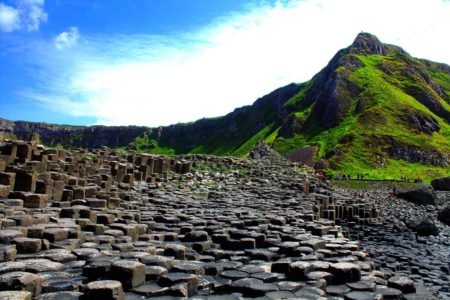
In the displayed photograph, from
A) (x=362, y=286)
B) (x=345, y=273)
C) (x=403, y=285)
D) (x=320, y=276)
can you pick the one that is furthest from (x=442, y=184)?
(x=320, y=276)

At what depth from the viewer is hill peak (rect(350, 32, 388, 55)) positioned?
12406 cm

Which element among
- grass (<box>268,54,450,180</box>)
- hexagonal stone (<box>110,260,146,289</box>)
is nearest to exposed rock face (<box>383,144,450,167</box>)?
grass (<box>268,54,450,180</box>)

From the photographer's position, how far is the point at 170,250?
823 cm

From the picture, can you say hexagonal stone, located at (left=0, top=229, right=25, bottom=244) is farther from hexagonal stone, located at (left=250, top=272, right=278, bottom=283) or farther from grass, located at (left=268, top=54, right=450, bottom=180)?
grass, located at (left=268, top=54, right=450, bottom=180)

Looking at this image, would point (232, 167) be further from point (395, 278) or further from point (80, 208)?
point (395, 278)

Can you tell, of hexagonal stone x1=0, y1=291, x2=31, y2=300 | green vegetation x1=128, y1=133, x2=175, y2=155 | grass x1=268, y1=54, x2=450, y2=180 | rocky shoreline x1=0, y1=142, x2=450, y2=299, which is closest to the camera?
hexagonal stone x1=0, y1=291, x2=31, y2=300

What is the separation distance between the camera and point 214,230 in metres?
10.8

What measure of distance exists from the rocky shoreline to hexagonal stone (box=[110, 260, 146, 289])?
1cm

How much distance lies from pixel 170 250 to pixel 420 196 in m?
37.3

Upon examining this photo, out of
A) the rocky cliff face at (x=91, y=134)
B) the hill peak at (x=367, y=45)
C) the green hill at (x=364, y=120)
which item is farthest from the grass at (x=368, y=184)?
the rocky cliff face at (x=91, y=134)

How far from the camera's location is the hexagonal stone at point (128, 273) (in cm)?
607

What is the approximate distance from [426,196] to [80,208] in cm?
3646

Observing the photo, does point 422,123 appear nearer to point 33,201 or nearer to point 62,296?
point 33,201

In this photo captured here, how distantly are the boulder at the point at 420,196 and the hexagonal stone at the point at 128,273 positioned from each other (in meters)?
38.5
